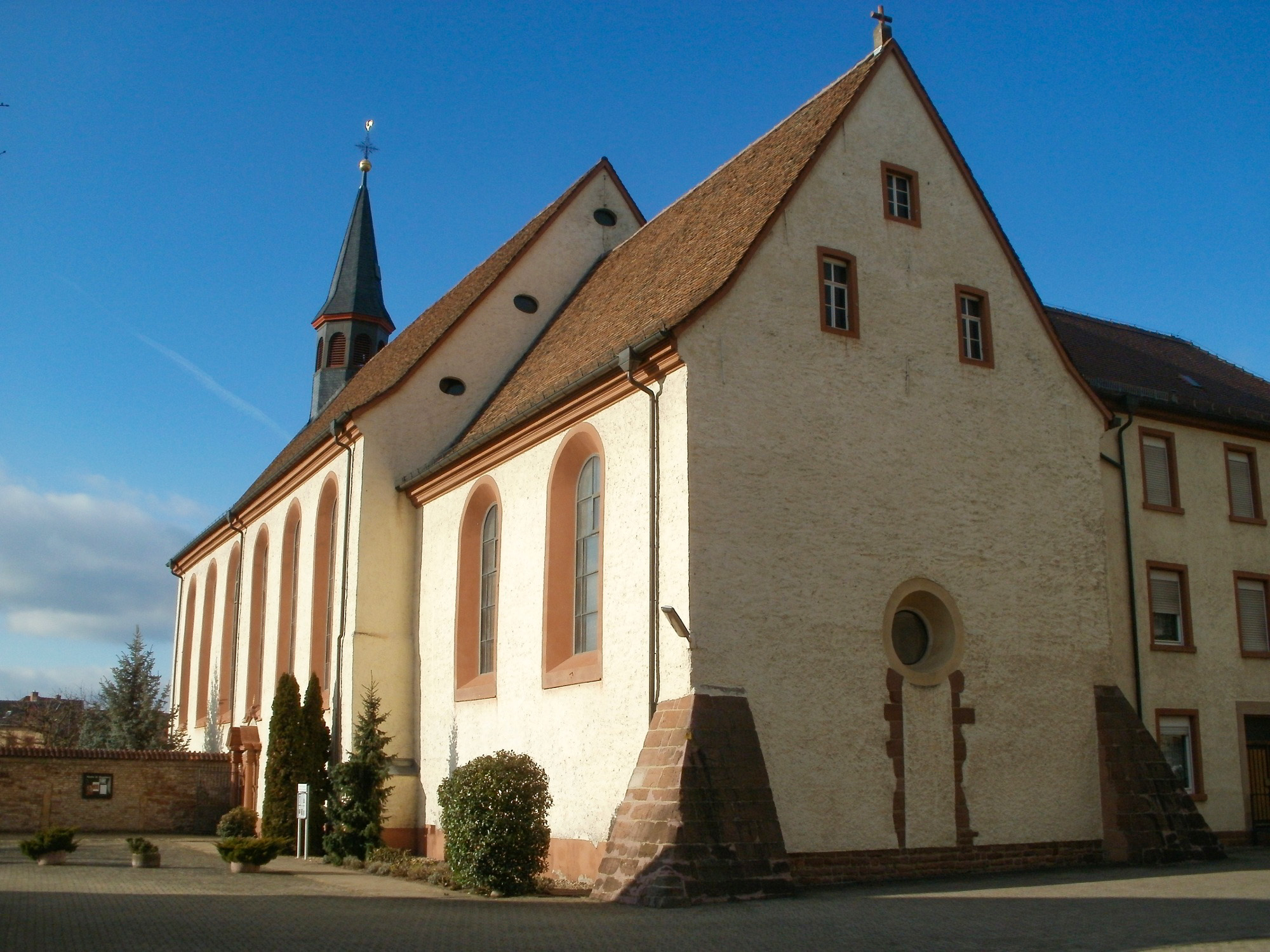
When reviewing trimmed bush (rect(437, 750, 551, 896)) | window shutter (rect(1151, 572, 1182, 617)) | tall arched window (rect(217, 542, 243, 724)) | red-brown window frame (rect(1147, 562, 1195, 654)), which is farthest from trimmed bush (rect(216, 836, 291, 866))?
window shutter (rect(1151, 572, 1182, 617))

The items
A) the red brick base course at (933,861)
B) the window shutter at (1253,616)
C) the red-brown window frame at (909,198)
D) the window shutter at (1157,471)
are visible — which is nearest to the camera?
the red brick base course at (933,861)

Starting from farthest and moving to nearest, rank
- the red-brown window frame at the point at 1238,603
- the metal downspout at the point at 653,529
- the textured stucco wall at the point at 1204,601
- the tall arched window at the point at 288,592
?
the tall arched window at the point at 288,592 < the red-brown window frame at the point at 1238,603 < the textured stucco wall at the point at 1204,601 < the metal downspout at the point at 653,529

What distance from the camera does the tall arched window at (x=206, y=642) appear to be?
117 ft

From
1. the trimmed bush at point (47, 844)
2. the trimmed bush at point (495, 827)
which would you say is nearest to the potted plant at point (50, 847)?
the trimmed bush at point (47, 844)

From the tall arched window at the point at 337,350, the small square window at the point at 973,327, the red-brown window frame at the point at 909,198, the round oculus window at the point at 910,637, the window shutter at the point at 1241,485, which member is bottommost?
the round oculus window at the point at 910,637

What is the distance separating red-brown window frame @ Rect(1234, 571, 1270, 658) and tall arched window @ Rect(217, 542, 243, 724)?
22245 mm

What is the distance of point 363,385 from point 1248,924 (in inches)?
837

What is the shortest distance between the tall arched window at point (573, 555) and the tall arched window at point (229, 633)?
1565 cm

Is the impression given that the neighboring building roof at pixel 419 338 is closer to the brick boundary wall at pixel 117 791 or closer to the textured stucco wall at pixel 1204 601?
the brick boundary wall at pixel 117 791

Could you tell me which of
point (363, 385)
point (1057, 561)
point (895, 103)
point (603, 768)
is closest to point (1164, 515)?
point (1057, 561)

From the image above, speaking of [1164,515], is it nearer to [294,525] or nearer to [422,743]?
[422,743]

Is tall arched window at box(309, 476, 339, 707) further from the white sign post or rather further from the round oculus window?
the round oculus window

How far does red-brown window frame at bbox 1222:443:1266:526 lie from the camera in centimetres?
2306

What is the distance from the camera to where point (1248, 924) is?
439 inches
